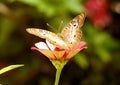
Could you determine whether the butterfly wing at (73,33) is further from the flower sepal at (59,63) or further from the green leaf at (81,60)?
the green leaf at (81,60)

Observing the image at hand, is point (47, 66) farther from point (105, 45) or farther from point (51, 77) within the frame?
point (105, 45)

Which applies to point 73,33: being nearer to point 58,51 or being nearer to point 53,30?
point 58,51

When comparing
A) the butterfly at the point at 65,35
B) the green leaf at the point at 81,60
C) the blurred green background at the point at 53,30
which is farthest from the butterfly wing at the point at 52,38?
the green leaf at the point at 81,60

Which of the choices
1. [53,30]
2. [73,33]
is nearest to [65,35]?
[73,33]

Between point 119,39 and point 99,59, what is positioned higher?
point 119,39

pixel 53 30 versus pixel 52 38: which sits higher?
pixel 53 30

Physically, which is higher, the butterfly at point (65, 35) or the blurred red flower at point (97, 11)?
the blurred red flower at point (97, 11)

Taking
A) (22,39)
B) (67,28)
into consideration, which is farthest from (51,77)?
(67,28)
